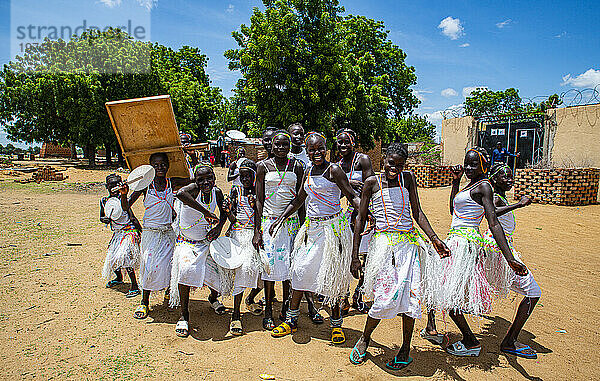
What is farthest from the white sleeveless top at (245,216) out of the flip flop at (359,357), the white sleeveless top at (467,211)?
the white sleeveless top at (467,211)

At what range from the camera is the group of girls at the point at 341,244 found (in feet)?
11.5

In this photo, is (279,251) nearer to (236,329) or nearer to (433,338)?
(236,329)

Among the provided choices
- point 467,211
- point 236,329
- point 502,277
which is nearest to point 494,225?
point 467,211

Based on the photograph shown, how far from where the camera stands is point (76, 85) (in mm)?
23531

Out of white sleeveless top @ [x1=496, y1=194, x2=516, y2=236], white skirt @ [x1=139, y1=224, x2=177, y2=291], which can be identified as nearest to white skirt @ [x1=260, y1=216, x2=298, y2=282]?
white skirt @ [x1=139, y1=224, x2=177, y2=291]

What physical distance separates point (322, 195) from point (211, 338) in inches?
74.4

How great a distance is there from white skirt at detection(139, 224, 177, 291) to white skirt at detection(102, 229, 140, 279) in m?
0.62

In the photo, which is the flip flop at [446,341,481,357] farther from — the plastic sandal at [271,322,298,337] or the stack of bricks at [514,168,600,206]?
the stack of bricks at [514,168,600,206]

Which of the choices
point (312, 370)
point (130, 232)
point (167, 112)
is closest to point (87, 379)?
point (312, 370)

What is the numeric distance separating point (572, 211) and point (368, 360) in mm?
10727

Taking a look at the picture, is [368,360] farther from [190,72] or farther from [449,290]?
[190,72]

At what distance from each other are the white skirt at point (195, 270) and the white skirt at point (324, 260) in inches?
35.4

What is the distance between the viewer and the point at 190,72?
132ft

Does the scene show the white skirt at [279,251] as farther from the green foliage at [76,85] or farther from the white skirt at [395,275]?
the green foliage at [76,85]
